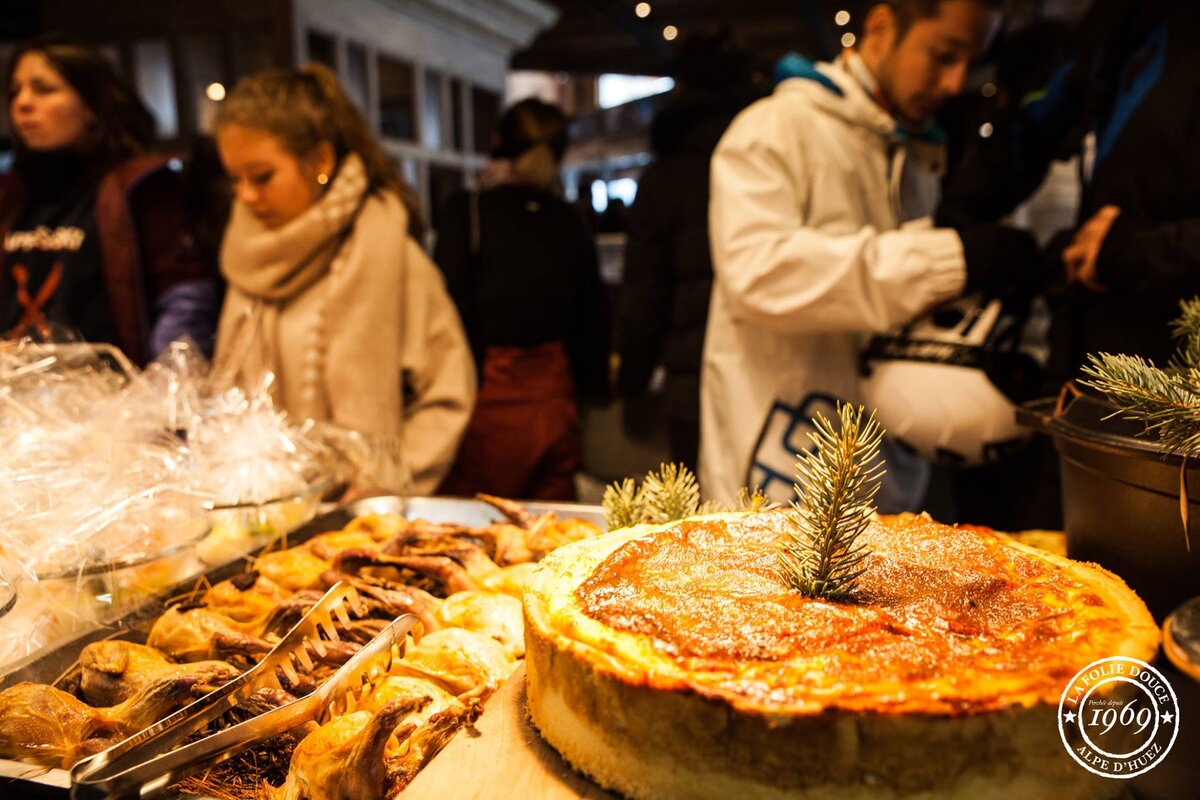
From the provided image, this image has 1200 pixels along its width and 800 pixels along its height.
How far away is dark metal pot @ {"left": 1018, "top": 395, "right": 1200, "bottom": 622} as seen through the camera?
3.29 ft

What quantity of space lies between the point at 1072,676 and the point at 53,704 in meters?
1.14

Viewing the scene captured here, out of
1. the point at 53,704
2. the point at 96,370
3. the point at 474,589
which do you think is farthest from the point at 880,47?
the point at 53,704

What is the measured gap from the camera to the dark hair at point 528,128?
3465mm

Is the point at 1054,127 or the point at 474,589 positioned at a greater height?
the point at 1054,127

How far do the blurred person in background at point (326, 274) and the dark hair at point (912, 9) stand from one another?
169 cm

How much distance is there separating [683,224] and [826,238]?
91cm

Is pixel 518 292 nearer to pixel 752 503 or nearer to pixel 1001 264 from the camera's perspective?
pixel 1001 264

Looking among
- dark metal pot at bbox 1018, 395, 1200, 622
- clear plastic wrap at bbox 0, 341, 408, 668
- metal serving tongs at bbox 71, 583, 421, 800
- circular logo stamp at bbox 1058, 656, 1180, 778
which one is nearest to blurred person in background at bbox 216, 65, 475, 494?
clear plastic wrap at bbox 0, 341, 408, 668

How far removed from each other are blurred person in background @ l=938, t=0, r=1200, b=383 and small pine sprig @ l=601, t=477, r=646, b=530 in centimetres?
115

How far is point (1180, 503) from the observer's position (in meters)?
0.98

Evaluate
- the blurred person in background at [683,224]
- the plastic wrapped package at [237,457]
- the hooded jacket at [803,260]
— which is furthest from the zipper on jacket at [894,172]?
the plastic wrapped package at [237,457]

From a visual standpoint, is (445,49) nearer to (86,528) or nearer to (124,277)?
(124,277)

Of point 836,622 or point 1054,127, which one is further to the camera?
point 1054,127

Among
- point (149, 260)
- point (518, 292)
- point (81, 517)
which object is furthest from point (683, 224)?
point (81, 517)
